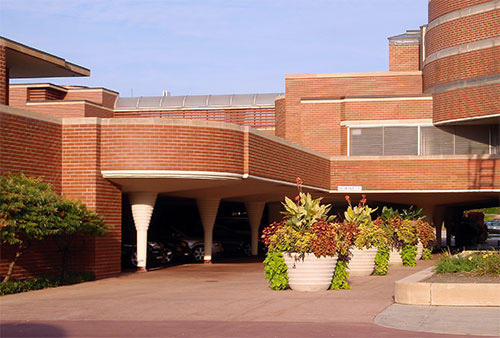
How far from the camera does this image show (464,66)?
3553 cm

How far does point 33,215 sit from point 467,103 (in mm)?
23327

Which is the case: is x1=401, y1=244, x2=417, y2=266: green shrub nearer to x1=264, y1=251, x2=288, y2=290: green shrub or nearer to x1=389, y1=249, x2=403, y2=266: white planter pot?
x1=389, y1=249, x2=403, y2=266: white planter pot

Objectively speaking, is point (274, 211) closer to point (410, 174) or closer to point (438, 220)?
point (410, 174)

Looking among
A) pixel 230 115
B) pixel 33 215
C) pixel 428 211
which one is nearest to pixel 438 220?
pixel 428 211

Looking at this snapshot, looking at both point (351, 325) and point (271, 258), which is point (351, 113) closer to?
point (271, 258)

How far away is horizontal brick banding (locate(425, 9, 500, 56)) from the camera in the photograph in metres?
34.7

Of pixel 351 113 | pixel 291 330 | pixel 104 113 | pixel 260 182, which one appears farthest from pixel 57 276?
pixel 104 113

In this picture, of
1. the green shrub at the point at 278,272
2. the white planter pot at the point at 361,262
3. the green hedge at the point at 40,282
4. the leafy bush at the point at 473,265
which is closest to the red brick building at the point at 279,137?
the green hedge at the point at 40,282

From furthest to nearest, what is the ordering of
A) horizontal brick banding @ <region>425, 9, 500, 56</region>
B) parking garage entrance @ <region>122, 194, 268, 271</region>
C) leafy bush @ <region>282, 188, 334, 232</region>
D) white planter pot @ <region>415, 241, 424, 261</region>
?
horizontal brick banding @ <region>425, 9, 500, 56</region>, white planter pot @ <region>415, 241, 424, 261</region>, parking garage entrance @ <region>122, 194, 268, 271</region>, leafy bush @ <region>282, 188, 334, 232</region>

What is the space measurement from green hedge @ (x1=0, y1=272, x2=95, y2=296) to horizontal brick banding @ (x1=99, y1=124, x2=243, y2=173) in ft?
10.6

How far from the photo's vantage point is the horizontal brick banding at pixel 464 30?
3472 cm

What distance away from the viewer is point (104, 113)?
46750mm

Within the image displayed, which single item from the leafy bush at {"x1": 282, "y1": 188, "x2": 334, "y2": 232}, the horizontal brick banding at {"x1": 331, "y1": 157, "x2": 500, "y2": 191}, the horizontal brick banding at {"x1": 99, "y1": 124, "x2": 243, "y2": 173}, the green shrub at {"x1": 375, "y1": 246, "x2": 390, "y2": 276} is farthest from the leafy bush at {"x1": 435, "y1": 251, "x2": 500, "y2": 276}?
the horizontal brick banding at {"x1": 331, "y1": 157, "x2": 500, "y2": 191}

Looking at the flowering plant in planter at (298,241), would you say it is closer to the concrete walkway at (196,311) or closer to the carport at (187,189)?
the concrete walkway at (196,311)
